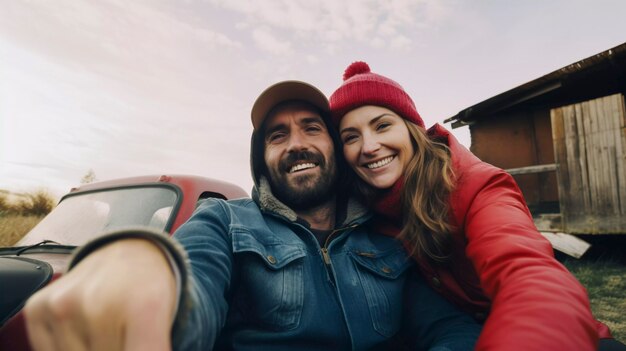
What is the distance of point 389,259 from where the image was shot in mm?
1838

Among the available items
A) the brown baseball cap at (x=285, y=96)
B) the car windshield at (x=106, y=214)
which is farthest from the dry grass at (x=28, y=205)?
the brown baseball cap at (x=285, y=96)

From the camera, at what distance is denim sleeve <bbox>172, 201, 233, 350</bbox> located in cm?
66

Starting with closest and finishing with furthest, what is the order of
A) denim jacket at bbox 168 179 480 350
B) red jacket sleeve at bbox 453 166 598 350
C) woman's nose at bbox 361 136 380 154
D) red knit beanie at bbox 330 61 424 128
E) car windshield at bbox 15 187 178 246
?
1. red jacket sleeve at bbox 453 166 598 350
2. denim jacket at bbox 168 179 480 350
3. woman's nose at bbox 361 136 380 154
4. red knit beanie at bbox 330 61 424 128
5. car windshield at bbox 15 187 178 246

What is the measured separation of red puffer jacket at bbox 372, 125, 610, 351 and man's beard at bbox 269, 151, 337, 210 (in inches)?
30.3

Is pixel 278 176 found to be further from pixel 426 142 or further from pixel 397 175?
pixel 426 142

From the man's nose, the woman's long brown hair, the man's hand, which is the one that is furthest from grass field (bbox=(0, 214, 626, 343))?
the man's hand

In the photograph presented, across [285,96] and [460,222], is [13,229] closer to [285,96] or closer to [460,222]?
[285,96]

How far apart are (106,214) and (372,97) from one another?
2339 millimetres

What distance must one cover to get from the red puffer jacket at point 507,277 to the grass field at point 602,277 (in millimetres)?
2370

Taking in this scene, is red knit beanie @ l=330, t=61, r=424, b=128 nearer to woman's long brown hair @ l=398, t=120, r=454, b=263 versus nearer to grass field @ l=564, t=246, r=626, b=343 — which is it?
woman's long brown hair @ l=398, t=120, r=454, b=263

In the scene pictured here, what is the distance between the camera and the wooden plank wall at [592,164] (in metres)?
5.87

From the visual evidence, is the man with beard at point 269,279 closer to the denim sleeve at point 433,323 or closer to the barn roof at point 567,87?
the denim sleeve at point 433,323

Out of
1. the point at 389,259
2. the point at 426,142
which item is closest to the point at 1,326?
the point at 389,259

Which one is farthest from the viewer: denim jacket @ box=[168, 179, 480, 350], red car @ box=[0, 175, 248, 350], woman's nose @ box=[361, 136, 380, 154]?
red car @ box=[0, 175, 248, 350]
